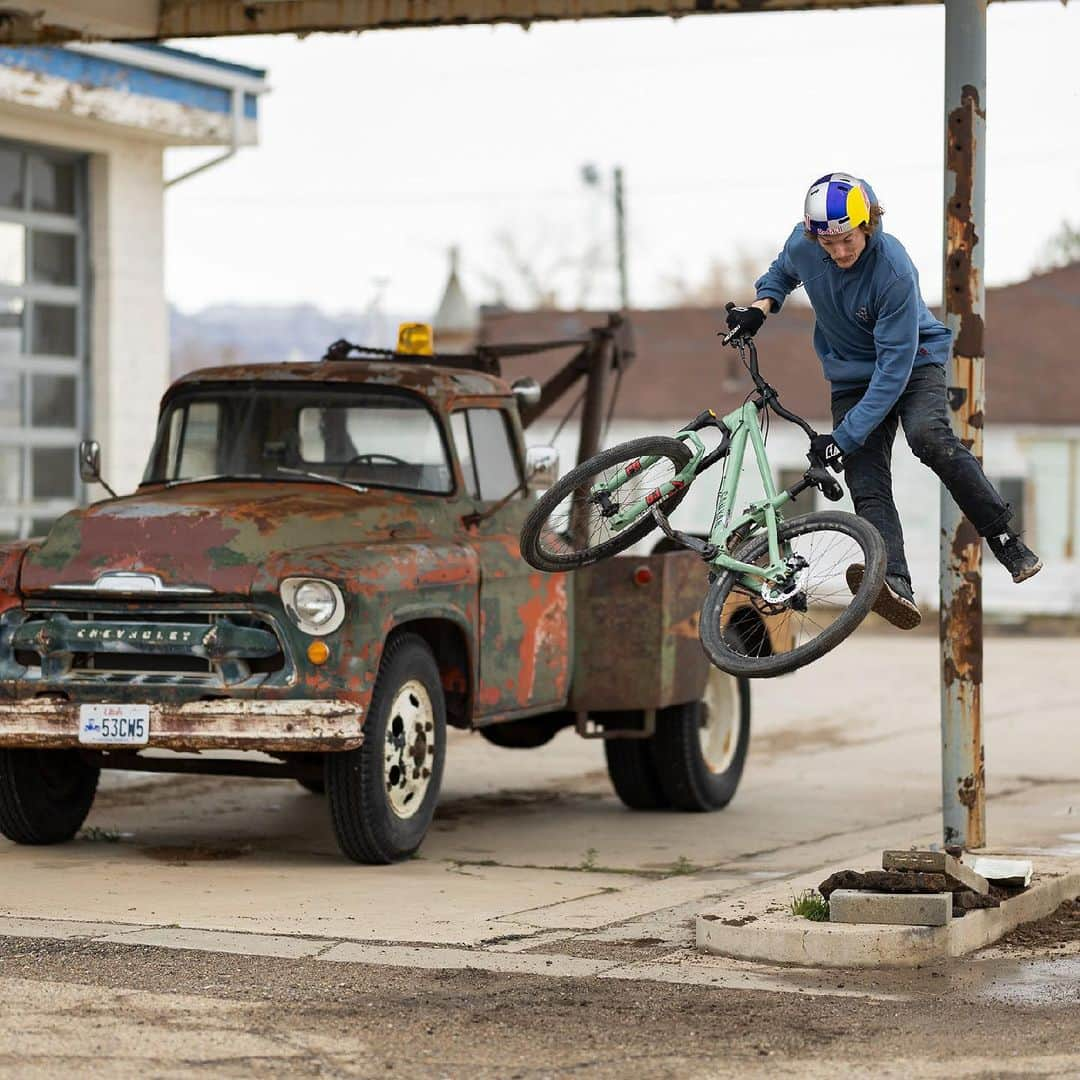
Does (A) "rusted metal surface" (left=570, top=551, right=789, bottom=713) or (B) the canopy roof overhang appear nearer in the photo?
(B) the canopy roof overhang

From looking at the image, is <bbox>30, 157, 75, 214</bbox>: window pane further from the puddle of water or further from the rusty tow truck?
→ the puddle of water

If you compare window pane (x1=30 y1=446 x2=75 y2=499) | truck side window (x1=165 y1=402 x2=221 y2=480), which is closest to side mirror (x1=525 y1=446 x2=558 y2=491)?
truck side window (x1=165 y1=402 x2=221 y2=480)

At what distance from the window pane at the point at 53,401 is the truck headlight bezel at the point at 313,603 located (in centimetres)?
865

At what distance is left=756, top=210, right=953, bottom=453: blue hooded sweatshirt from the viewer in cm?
865

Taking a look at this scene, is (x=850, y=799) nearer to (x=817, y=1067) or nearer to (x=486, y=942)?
(x=486, y=942)

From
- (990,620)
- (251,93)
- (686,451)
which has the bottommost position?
(990,620)

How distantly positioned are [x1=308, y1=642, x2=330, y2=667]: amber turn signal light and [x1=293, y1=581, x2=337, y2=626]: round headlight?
10 centimetres

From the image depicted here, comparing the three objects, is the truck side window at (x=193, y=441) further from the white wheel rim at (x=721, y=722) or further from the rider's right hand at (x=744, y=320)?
the rider's right hand at (x=744, y=320)

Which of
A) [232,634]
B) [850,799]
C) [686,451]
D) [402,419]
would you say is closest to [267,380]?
[402,419]

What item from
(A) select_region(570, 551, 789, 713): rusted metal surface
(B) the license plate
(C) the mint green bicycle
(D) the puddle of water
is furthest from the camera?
(A) select_region(570, 551, 789, 713): rusted metal surface

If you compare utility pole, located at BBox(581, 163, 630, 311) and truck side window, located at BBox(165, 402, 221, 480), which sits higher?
utility pole, located at BBox(581, 163, 630, 311)

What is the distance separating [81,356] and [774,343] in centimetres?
2625

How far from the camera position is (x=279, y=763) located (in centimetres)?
1098

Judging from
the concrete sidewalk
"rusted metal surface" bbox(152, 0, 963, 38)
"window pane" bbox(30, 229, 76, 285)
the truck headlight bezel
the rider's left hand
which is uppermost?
"rusted metal surface" bbox(152, 0, 963, 38)
